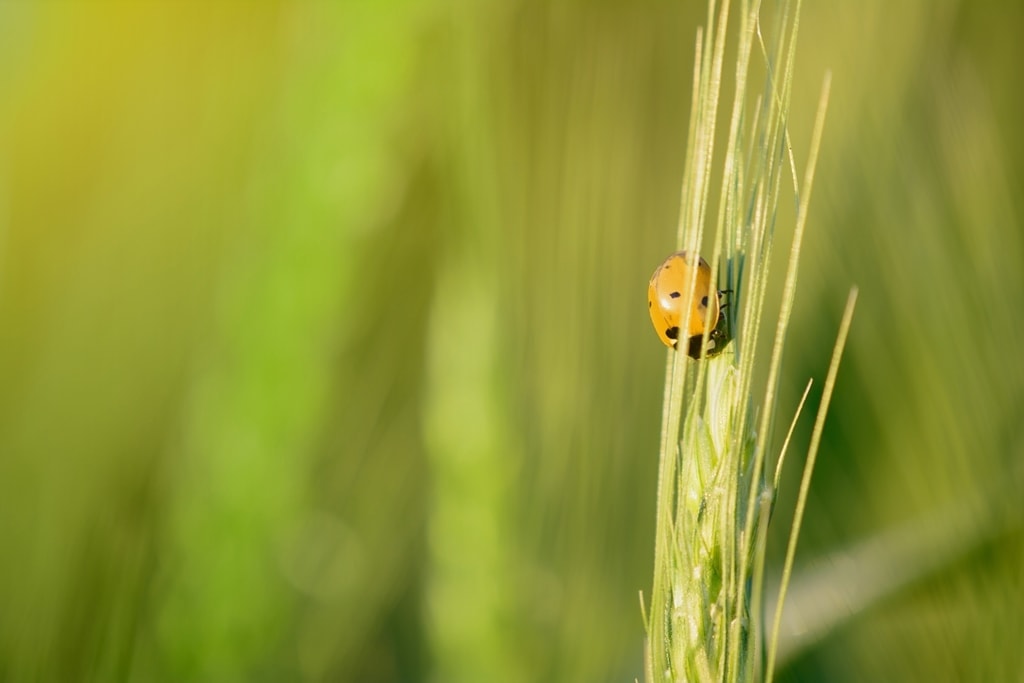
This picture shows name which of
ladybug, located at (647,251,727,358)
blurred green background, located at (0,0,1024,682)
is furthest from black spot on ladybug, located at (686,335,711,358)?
blurred green background, located at (0,0,1024,682)

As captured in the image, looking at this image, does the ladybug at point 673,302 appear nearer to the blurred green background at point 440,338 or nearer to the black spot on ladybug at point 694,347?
the black spot on ladybug at point 694,347

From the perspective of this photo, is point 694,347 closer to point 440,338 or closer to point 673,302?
point 673,302

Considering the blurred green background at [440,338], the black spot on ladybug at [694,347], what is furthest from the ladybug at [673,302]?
the blurred green background at [440,338]

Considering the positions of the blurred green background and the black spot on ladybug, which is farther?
the blurred green background

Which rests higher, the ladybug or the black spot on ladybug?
the ladybug

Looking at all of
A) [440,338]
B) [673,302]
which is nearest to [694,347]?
[673,302]

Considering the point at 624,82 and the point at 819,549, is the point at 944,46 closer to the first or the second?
the point at 624,82

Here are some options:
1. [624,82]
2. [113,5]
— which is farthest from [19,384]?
[624,82]

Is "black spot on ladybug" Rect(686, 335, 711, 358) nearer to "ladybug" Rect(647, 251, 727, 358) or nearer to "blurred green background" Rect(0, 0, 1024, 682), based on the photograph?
"ladybug" Rect(647, 251, 727, 358)
